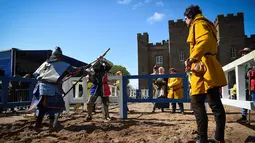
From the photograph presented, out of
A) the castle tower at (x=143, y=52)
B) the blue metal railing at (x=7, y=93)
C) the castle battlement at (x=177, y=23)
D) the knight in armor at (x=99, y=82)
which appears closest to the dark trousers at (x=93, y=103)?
the knight in armor at (x=99, y=82)

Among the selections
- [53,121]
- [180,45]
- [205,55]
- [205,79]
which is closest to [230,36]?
[180,45]

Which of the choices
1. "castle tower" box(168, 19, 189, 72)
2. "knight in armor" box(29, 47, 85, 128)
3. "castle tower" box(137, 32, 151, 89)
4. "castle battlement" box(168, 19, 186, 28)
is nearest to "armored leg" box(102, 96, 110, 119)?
"knight in armor" box(29, 47, 85, 128)

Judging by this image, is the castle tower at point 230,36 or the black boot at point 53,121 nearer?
the black boot at point 53,121

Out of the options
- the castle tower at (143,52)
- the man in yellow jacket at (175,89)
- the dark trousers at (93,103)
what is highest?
the castle tower at (143,52)

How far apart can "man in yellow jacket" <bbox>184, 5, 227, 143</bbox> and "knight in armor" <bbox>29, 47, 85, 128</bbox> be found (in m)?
2.85

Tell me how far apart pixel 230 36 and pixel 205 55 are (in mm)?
35012

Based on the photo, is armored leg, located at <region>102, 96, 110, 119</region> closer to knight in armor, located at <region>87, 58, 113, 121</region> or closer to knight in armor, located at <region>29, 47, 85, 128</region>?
knight in armor, located at <region>87, 58, 113, 121</region>

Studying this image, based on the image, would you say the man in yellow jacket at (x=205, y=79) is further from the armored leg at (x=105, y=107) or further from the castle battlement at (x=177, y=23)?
the castle battlement at (x=177, y=23)

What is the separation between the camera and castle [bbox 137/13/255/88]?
108 feet

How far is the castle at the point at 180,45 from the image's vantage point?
108ft

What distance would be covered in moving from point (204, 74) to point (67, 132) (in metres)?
2.74

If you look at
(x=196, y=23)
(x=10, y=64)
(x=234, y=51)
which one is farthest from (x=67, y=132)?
(x=234, y=51)

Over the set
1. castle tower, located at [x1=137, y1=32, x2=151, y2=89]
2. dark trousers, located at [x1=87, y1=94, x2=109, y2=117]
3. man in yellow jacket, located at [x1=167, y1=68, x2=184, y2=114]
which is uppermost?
castle tower, located at [x1=137, y1=32, x2=151, y2=89]

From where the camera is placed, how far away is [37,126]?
410 centimetres
